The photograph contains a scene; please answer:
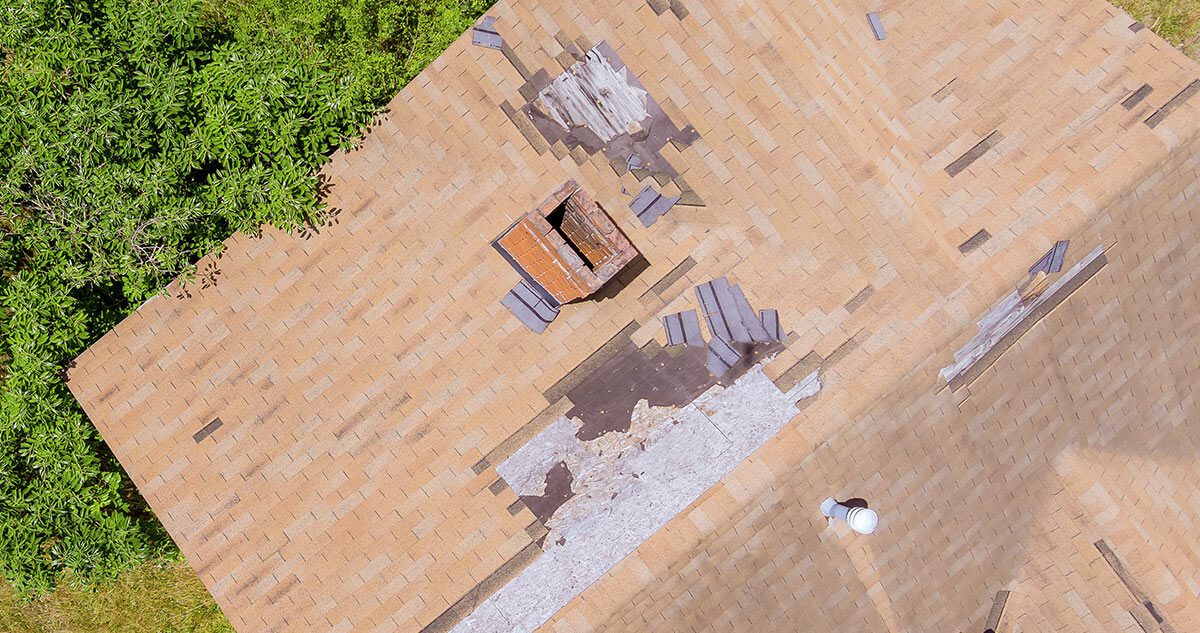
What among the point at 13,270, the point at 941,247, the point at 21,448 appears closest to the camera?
the point at 941,247

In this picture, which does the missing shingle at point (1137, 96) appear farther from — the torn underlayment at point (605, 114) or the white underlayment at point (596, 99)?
the white underlayment at point (596, 99)

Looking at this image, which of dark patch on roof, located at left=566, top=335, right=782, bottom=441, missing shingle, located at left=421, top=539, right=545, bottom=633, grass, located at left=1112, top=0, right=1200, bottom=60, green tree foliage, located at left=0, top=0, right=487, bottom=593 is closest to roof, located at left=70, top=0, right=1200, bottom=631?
missing shingle, located at left=421, top=539, right=545, bottom=633

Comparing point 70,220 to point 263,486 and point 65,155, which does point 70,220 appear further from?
point 263,486

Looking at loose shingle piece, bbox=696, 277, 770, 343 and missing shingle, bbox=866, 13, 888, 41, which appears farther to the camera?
missing shingle, bbox=866, 13, 888, 41

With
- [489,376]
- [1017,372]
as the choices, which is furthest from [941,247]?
[489,376]

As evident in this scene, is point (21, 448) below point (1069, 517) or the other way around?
the other way around

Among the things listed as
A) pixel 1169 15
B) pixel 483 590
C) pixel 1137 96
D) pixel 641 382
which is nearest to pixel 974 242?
pixel 1137 96

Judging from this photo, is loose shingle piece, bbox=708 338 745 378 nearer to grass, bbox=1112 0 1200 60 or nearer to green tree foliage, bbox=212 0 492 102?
green tree foliage, bbox=212 0 492 102
